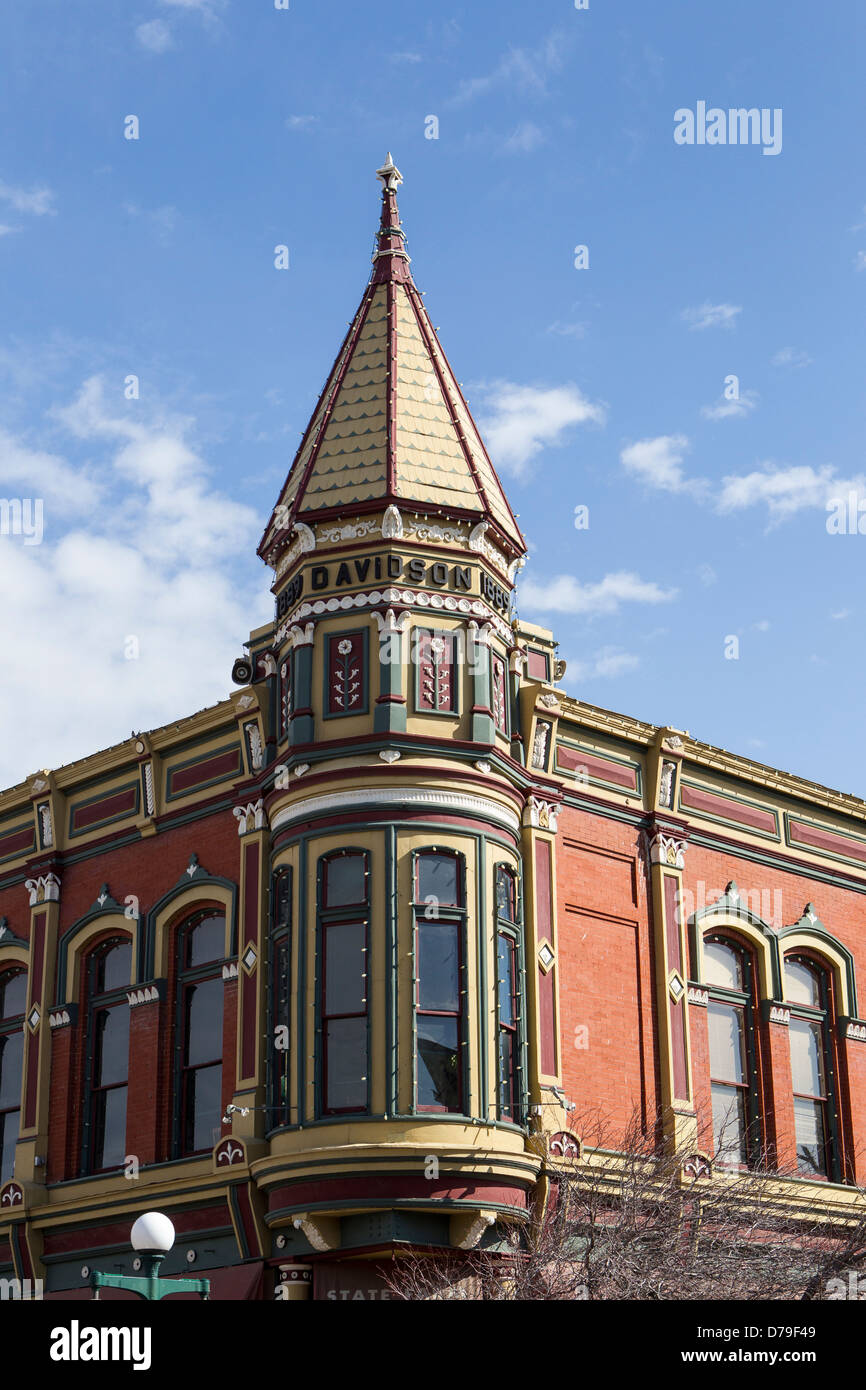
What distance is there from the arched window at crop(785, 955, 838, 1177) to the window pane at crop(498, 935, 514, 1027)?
701 centimetres

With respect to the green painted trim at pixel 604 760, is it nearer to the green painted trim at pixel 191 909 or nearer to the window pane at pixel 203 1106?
the green painted trim at pixel 191 909

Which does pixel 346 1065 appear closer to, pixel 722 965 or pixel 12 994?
pixel 722 965

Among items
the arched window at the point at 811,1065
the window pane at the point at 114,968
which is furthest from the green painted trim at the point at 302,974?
the arched window at the point at 811,1065

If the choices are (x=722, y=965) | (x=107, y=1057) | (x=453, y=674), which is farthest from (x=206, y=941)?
(x=722, y=965)

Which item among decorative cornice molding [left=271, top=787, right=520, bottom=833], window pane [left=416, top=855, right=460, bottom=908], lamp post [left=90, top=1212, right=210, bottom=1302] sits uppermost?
decorative cornice molding [left=271, top=787, right=520, bottom=833]

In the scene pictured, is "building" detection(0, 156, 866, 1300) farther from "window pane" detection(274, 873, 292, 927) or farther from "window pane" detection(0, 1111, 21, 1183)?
"window pane" detection(274, 873, 292, 927)

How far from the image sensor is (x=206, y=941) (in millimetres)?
25516

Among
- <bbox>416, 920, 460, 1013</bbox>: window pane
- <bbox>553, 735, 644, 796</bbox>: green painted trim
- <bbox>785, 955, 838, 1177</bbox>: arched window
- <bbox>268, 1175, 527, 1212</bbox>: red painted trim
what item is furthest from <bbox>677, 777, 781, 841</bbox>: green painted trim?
<bbox>268, 1175, 527, 1212</bbox>: red painted trim

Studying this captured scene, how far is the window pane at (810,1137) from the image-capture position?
27172mm

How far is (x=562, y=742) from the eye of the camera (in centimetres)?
2558

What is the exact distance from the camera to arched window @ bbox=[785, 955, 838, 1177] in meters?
27.4

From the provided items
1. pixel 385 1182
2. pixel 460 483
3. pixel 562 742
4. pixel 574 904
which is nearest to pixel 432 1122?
pixel 385 1182

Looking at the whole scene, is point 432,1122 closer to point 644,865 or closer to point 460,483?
point 644,865
